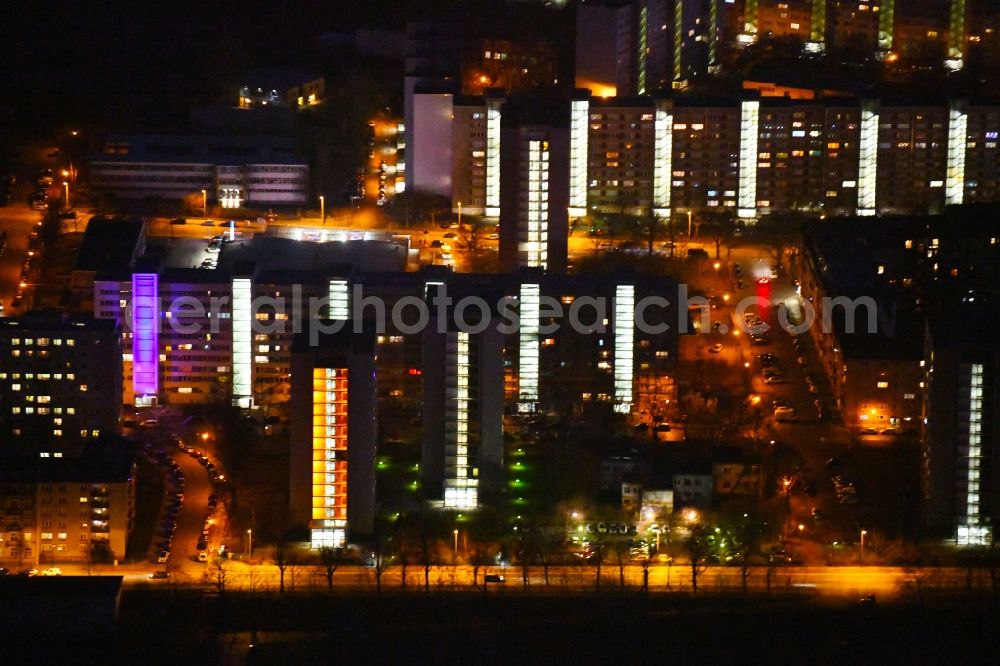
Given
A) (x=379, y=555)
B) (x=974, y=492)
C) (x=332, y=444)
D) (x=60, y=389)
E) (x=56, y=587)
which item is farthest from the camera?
(x=60, y=389)

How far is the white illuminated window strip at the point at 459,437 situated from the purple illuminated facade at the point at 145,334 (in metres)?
2.44

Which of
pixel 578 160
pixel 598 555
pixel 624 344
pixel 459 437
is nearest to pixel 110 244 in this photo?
pixel 624 344

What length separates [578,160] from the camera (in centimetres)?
2506

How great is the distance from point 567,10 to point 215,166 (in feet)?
15.0

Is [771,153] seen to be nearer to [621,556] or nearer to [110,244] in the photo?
[110,244]

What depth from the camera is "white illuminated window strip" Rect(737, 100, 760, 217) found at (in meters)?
25.4

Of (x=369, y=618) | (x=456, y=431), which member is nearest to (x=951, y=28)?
(x=456, y=431)

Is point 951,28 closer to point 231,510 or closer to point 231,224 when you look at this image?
point 231,224

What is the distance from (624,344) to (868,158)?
447 cm

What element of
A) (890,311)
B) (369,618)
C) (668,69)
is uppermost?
(668,69)

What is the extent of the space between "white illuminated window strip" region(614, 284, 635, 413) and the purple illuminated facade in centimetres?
305

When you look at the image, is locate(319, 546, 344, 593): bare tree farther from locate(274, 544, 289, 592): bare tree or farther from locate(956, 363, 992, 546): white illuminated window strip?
locate(956, 363, 992, 546): white illuminated window strip

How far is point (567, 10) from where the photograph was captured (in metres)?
28.4

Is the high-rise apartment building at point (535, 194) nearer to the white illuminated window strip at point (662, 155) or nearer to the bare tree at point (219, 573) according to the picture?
the white illuminated window strip at point (662, 155)
